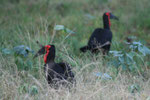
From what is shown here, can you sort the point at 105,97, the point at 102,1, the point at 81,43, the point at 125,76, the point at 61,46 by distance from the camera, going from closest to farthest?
the point at 105,97
the point at 125,76
the point at 61,46
the point at 81,43
the point at 102,1

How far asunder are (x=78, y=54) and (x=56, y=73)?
1.77m

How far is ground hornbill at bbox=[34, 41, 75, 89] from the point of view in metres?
3.88

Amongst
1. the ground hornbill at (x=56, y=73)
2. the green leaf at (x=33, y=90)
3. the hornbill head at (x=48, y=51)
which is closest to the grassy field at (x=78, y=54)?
the green leaf at (x=33, y=90)

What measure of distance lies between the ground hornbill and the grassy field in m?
0.11

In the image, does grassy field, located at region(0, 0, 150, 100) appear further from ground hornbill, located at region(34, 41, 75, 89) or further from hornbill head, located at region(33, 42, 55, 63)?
hornbill head, located at region(33, 42, 55, 63)

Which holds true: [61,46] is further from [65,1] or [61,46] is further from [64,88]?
[65,1]

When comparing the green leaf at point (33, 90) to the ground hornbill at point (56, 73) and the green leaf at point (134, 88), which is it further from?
the green leaf at point (134, 88)

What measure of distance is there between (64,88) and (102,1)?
5610 mm

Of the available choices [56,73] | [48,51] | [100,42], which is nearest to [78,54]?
[100,42]

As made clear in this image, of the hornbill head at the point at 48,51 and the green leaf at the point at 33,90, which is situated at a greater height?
the hornbill head at the point at 48,51

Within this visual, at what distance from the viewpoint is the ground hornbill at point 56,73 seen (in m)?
3.88

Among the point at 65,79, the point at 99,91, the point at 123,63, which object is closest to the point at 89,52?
the point at 123,63

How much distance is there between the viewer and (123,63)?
446 cm

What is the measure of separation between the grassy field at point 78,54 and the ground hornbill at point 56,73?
11 centimetres
